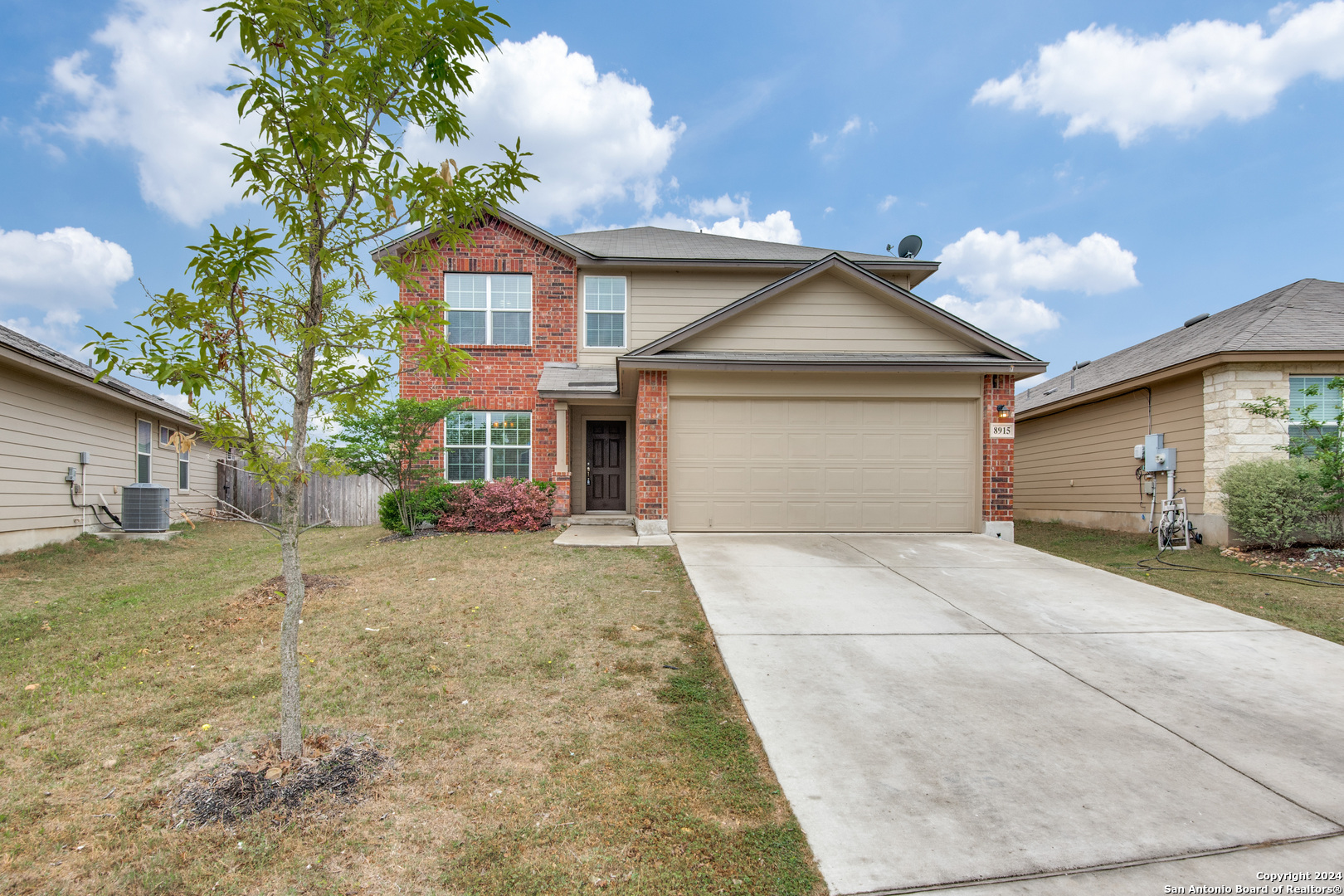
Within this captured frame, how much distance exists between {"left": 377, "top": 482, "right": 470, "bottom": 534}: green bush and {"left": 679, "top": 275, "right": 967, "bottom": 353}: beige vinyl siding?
231 inches

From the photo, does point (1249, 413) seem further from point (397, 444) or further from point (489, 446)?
point (397, 444)

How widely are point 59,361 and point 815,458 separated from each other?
13.2 metres

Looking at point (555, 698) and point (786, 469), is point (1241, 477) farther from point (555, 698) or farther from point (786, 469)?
point (555, 698)

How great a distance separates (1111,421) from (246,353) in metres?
15.7

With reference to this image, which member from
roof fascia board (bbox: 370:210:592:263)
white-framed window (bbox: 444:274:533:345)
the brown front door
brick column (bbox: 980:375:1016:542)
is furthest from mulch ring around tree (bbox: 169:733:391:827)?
roof fascia board (bbox: 370:210:592:263)

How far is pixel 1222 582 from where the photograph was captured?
7.81m

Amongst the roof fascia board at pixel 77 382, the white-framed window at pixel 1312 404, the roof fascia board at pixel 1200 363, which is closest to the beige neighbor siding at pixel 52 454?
the roof fascia board at pixel 77 382

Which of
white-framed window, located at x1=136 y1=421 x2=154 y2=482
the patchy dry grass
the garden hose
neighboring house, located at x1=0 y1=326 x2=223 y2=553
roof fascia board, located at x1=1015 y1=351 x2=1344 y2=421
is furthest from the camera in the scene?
white-framed window, located at x1=136 y1=421 x2=154 y2=482

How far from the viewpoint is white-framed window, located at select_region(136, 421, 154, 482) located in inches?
546

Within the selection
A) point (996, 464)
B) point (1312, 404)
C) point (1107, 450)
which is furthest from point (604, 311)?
point (1312, 404)

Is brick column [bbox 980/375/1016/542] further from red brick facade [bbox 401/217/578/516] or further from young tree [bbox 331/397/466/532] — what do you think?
young tree [bbox 331/397/466/532]

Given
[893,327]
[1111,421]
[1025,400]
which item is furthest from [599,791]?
[1025,400]

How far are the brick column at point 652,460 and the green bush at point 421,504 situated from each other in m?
3.73

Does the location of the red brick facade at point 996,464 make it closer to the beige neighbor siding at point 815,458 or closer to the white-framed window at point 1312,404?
the beige neighbor siding at point 815,458
